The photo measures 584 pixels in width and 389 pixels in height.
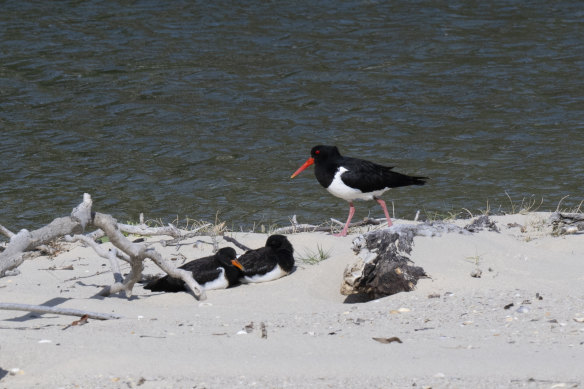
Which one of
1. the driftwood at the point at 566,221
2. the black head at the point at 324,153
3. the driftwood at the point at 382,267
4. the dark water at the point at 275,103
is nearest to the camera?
the driftwood at the point at 382,267

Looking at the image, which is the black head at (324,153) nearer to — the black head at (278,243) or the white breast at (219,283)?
the black head at (278,243)

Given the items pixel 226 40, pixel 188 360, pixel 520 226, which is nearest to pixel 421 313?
pixel 188 360

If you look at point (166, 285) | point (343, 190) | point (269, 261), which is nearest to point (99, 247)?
point (166, 285)

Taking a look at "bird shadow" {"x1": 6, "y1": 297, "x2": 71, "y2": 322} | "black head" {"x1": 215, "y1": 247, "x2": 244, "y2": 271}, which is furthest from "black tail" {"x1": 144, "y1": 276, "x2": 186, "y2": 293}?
"bird shadow" {"x1": 6, "y1": 297, "x2": 71, "y2": 322}

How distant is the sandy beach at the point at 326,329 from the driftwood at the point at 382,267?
0.30ft

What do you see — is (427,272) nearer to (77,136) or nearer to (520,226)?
(520,226)

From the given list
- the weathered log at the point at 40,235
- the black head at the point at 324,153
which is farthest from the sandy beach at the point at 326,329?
the black head at the point at 324,153

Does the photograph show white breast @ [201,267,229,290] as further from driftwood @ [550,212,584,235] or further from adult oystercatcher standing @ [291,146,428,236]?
driftwood @ [550,212,584,235]

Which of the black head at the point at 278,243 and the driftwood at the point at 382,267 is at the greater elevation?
the driftwood at the point at 382,267

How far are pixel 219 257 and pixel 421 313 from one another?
1.97m

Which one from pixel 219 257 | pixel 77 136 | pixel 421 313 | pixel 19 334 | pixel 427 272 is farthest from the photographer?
pixel 77 136

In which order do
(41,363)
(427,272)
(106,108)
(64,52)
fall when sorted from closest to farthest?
(41,363)
(427,272)
(106,108)
(64,52)

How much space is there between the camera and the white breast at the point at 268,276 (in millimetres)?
7246

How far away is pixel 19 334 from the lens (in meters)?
5.37
